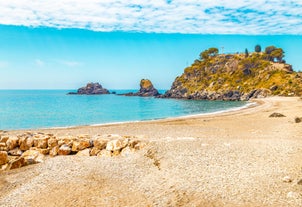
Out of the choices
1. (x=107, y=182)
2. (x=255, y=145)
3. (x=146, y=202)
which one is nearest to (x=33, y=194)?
(x=107, y=182)

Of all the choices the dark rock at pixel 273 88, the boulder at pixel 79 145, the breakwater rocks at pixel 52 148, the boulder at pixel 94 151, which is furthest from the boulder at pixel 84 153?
the dark rock at pixel 273 88

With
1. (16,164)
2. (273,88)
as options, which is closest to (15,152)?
(16,164)

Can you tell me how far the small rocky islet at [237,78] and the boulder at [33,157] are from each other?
11699 cm

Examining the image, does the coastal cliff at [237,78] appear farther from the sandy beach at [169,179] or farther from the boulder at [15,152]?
the boulder at [15,152]

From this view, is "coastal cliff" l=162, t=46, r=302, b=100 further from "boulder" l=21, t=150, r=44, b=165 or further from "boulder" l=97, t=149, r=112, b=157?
"boulder" l=21, t=150, r=44, b=165

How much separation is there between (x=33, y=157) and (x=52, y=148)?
95.6 inches

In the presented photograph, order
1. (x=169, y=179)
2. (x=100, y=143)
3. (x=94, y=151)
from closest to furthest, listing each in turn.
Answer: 1. (x=169, y=179)
2. (x=94, y=151)
3. (x=100, y=143)

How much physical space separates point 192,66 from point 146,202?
589 feet

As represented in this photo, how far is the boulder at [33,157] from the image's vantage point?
69.5 feet

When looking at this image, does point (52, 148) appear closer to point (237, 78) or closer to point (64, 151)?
point (64, 151)

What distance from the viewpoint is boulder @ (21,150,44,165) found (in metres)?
21.2

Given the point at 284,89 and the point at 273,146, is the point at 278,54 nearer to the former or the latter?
the point at 284,89

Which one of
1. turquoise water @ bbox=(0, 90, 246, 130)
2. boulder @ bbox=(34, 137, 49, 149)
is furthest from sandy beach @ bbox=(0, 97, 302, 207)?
turquoise water @ bbox=(0, 90, 246, 130)

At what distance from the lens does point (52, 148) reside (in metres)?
24.4
